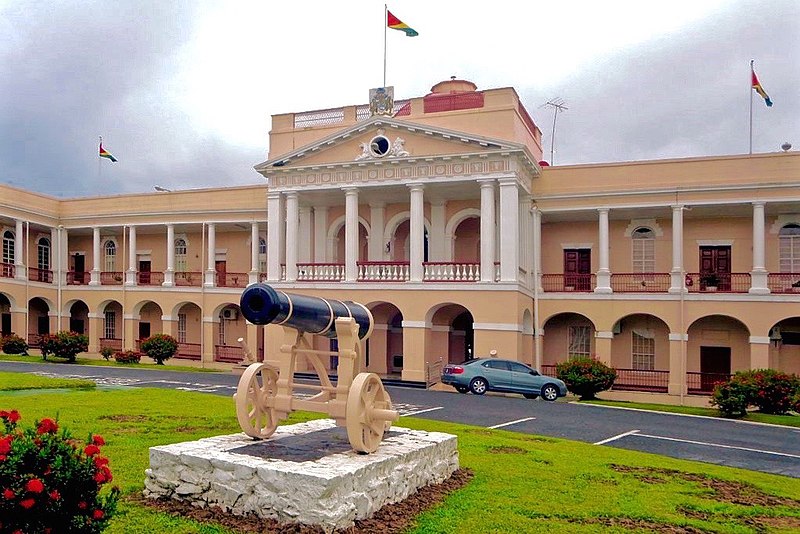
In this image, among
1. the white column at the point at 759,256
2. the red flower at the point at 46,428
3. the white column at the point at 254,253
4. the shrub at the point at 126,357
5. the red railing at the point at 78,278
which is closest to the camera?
the red flower at the point at 46,428

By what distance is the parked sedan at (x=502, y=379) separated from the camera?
2156cm

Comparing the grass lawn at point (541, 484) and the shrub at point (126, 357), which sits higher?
the grass lawn at point (541, 484)

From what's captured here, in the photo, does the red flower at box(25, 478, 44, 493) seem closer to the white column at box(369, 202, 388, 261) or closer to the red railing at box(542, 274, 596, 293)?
the white column at box(369, 202, 388, 261)

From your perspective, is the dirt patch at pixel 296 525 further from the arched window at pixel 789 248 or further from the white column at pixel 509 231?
the arched window at pixel 789 248

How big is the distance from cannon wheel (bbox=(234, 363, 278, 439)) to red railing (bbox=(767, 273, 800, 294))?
69.3 feet

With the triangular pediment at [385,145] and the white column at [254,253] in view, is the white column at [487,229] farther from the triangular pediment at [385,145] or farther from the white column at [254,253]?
the white column at [254,253]

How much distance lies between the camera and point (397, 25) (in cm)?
2642

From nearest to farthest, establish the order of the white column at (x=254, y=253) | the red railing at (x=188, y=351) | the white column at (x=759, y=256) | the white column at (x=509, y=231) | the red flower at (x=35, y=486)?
the red flower at (x=35, y=486) < the white column at (x=509, y=231) < the white column at (x=759, y=256) < the white column at (x=254, y=253) < the red railing at (x=188, y=351)

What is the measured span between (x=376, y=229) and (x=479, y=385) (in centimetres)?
905

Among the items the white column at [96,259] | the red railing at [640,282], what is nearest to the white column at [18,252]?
the white column at [96,259]

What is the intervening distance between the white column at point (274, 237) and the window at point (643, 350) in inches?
537

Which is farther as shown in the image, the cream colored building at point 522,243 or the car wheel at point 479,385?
the cream colored building at point 522,243

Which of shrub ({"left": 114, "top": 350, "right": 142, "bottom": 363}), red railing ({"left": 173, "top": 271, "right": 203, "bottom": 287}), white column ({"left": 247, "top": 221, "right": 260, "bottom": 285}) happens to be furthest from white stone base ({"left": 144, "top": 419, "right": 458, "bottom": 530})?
red railing ({"left": 173, "top": 271, "right": 203, "bottom": 287})

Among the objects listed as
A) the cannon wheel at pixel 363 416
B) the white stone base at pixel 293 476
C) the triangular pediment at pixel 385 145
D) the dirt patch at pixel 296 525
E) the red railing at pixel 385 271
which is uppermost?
the triangular pediment at pixel 385 145
